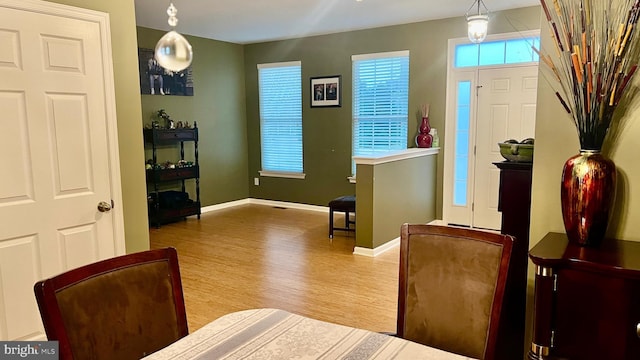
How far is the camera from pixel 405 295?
1.64 meters

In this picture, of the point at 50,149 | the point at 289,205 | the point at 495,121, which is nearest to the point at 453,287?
the point at 50,149

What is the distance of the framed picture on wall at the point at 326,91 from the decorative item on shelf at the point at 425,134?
132cm

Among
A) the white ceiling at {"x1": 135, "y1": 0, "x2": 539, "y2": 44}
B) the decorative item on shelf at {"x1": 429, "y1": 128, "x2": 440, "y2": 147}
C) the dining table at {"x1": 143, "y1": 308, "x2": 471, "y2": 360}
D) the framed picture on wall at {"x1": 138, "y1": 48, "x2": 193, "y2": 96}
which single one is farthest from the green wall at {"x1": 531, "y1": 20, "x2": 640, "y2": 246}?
the framed picture on wall at {"x1": 138, "y1": 48, "x2": 193, "y2": 96}

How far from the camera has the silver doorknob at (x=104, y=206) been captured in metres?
2.67

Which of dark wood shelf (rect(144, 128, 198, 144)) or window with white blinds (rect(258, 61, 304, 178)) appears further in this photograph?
window with white blinds (rect(258, 61, 304, 178))

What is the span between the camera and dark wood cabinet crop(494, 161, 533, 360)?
2.20 m

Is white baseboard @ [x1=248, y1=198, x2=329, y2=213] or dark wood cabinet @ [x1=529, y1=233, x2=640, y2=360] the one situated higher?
dark wood cabinet @ [x1=529, y1=233, x2=640, y2=360]

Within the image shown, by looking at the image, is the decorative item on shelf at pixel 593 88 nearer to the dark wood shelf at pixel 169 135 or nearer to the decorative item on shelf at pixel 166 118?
the dark wood shelf at pixel 169 135

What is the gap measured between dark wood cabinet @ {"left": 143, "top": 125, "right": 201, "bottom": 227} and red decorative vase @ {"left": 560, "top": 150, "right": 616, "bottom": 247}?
5.13 meters

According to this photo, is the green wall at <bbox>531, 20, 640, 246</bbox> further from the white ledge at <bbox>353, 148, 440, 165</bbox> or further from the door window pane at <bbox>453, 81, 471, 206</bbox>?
the door window pane at <bbox>453, 81, 471, 206</bbox>

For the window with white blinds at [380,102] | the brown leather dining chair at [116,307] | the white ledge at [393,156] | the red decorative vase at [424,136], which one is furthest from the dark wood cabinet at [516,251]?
A: the window with white blinds at [380,102]

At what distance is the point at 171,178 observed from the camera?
608 cm

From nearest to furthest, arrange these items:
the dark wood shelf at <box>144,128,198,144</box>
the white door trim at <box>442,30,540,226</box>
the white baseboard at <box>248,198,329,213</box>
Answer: the white door trim at <box>442,30,540,226</box> < the dark wood shelf at <box>144,128,198,144</box> < the white baseboard at <box>248,198,329,213</box>

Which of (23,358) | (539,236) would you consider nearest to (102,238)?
(23,358)
